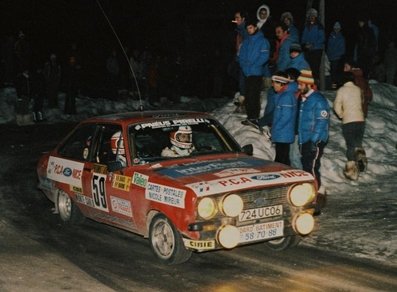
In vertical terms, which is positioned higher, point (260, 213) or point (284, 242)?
point (260, 213)

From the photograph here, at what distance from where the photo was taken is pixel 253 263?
24.5 ft

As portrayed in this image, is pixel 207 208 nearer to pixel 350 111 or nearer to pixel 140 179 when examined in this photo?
pixel 140 179

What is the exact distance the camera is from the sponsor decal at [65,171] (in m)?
8.98

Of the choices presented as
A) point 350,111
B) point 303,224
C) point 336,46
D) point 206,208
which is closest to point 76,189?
point 206,208

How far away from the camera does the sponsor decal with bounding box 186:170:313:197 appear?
693 centimetres

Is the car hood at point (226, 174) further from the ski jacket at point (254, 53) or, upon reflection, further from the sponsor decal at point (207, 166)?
the ski jacket at point (254, 53)

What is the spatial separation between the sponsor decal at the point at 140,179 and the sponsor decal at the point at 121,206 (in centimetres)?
27

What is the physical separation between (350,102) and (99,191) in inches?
187

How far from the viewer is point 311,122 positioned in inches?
385

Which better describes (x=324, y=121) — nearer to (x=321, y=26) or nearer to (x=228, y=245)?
(x=228, y=245)

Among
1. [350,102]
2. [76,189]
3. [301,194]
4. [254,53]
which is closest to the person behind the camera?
[301,194]

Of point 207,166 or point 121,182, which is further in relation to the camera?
point 121,182

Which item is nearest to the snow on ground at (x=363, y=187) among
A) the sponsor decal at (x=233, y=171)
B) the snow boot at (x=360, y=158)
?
the snow boot at (x=360, y=158)

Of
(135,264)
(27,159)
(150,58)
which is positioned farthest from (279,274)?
(150,58)
